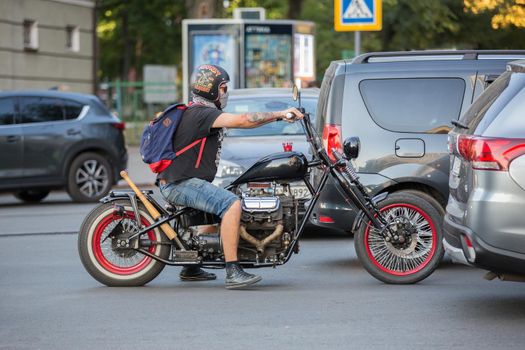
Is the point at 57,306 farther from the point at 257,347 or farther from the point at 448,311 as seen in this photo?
the point at 448,311

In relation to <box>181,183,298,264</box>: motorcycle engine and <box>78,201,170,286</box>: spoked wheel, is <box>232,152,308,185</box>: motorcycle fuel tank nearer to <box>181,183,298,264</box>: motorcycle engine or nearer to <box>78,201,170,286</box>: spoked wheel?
<box>181,183,298,264</box>: motorcycle engine

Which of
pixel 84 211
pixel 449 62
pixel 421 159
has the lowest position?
pixel 84 211

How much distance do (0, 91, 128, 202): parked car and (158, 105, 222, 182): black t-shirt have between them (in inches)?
328

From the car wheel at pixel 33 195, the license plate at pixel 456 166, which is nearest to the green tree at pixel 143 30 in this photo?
the car wheel at pixel 33 195

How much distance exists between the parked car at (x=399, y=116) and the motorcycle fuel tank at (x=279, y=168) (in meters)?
1.08

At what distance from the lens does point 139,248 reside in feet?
29.3

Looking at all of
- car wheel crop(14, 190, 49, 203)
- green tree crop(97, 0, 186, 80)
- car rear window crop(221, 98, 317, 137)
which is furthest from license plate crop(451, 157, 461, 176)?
green tree crop(97, 0, 186, 80)

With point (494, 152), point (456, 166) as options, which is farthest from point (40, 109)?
point (494, 152)

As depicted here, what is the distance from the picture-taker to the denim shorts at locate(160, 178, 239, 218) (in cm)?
873

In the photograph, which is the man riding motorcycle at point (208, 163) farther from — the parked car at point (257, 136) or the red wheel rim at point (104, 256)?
the parked car at point (257, 136)

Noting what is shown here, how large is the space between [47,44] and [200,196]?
20.9 metres

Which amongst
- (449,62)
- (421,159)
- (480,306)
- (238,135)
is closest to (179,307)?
(480,306)

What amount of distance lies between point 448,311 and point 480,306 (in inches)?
12.7

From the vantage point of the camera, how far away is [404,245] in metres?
8.98
